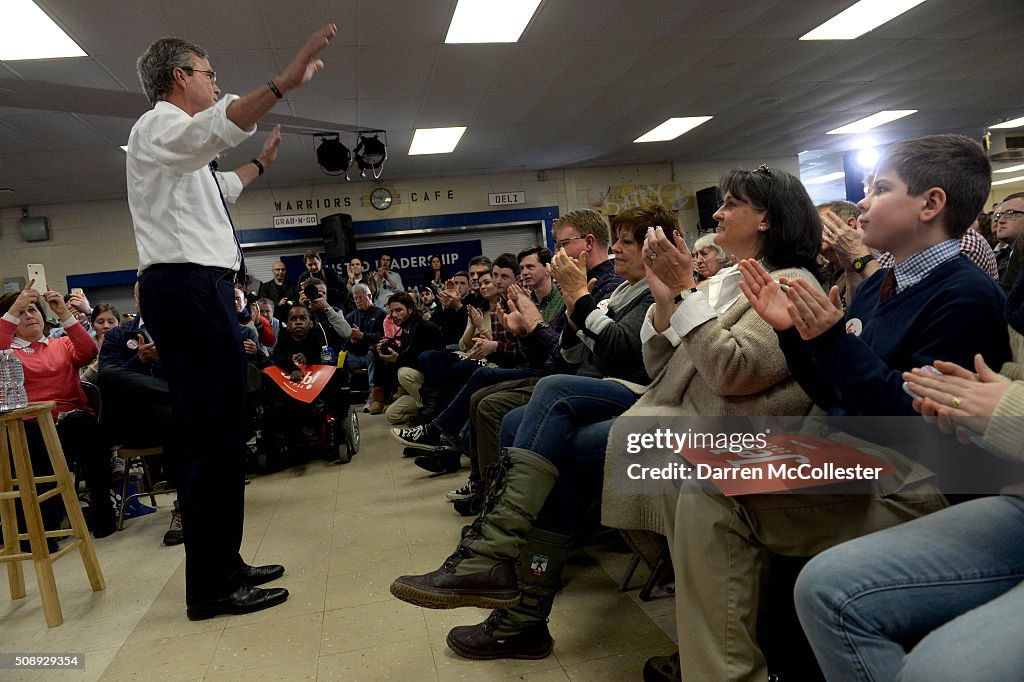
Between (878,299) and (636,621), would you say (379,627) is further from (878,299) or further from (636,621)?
(878,299)

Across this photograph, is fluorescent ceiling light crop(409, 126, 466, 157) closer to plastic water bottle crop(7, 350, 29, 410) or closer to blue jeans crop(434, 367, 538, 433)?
blue jeans crop(434, 367, 538, 433)

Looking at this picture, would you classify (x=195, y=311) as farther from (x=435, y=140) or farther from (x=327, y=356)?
(x=435, y=140)

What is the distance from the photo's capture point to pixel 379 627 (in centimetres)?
192

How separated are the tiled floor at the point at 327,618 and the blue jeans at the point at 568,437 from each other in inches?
13.8

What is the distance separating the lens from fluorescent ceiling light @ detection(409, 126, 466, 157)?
7449 millimetres

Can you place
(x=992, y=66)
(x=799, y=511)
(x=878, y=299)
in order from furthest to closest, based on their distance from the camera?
(x=992, y=66), (x=878, y=299), (x=799, y=511)

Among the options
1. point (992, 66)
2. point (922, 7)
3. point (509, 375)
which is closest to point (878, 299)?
point (509, 375)

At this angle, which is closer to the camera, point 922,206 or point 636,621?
point 922,206

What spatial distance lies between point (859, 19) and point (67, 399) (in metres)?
6.32

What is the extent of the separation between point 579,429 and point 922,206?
0.92 meters

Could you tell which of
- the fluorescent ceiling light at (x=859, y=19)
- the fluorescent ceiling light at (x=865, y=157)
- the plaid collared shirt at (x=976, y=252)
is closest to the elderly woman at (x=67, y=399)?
the plaid collared shirt at (x=976, y=252)

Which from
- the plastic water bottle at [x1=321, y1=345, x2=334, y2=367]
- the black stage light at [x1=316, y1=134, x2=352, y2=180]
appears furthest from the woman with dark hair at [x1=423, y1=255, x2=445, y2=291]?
the plastic water bottle at [x1=321, y1=345, x2=334, y2=367]

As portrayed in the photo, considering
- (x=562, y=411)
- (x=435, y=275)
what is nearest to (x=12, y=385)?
(x=562, y=411)

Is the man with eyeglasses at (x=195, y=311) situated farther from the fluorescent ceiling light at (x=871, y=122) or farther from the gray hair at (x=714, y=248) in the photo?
the fluorescent ceiling light at (x=871, y=122)
